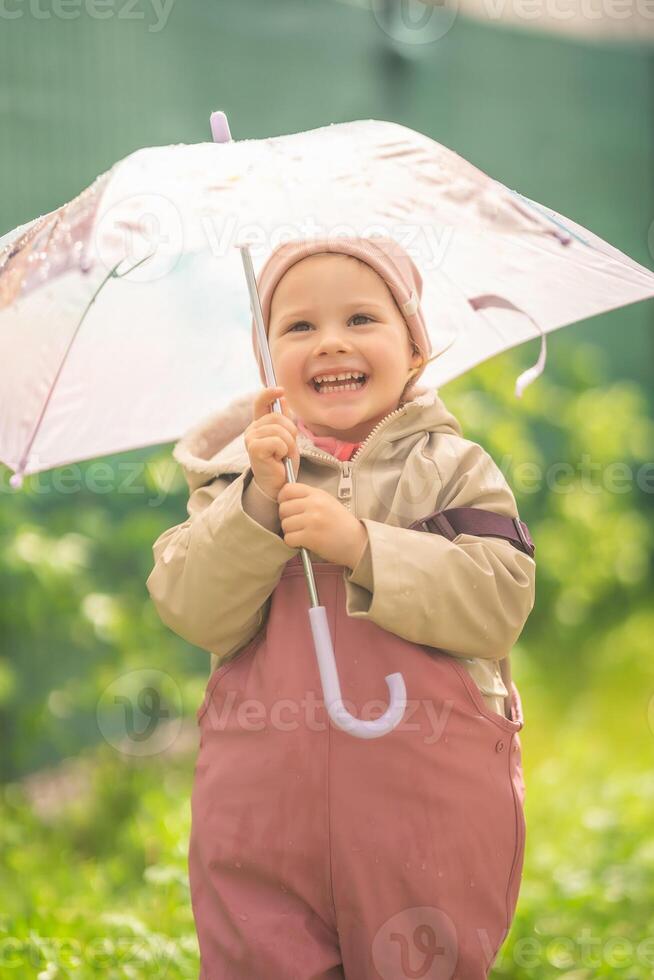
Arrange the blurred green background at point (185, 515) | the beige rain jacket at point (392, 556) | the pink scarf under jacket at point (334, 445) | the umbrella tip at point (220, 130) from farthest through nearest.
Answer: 1. the blurred green background at point (185, 515)
2. the pink scarf under jacket at point (334, 445)
3. the umbrella tip at point (220, 130)
4. the beige rain jacket at point (392, 556)

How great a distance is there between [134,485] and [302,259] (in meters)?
2.30

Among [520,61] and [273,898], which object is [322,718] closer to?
[273,898]

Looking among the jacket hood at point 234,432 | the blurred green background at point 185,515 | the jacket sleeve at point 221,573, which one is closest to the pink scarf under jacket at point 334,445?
the jacket hood at point 234,432

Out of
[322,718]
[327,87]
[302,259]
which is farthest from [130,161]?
[327,87]

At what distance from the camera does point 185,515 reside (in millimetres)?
4453

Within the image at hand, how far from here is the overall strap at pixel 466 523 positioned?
A: 2.07 m

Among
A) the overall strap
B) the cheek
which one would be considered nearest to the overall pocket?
the overall strap

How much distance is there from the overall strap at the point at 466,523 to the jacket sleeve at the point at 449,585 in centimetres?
1

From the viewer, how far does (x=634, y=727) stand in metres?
4.73

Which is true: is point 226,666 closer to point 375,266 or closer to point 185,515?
point 375,266

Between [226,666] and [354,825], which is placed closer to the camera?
[354,825]

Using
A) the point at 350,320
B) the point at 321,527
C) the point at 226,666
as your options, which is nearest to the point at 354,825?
the point at 226,666

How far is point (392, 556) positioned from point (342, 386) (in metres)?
0.36

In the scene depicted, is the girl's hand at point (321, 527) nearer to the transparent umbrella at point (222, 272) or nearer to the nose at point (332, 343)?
the transparent umbrella at point (222, 272)
